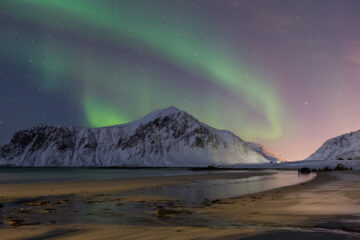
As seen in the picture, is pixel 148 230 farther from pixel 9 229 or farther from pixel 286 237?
pixel 9 229

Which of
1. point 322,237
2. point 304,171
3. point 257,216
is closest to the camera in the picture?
point 322,237

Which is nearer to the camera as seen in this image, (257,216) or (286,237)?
(286,237)

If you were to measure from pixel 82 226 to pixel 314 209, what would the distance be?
982 cm

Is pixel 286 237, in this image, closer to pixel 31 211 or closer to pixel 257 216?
pixel 257 216

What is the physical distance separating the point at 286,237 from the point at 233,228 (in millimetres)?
2084

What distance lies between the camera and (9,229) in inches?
461

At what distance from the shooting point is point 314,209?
49.2 ft

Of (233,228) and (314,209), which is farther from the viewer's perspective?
(314,209)

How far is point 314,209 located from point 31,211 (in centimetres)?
1338

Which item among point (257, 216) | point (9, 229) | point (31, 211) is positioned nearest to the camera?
point (9, 229)

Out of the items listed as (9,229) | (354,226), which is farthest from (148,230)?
(354,226)

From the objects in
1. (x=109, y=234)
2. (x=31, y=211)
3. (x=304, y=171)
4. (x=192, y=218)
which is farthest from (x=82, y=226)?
(x=304, y=171)

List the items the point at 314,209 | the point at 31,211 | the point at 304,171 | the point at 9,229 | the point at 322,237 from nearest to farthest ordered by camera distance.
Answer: the point at 322,237, the point at 9,229, the point at 314,209, the point at 31,211, the point at 304,171

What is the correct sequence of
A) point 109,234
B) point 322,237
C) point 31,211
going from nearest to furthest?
point 322,237 → point 109,234 → point 31,211
